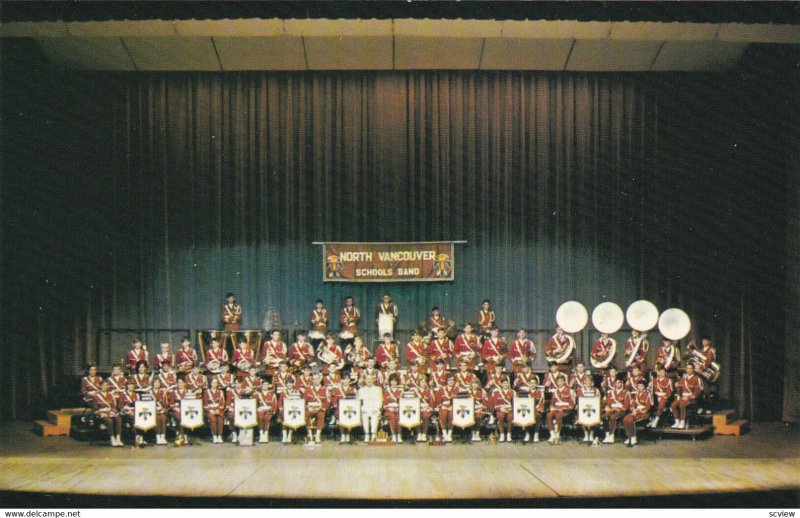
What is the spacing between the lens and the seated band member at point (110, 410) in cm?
1250

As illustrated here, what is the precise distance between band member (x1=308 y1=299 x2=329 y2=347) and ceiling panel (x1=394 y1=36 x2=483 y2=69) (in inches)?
200

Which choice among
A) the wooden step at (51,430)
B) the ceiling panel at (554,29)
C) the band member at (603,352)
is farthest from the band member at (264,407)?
the ceiling panel at (554,29)

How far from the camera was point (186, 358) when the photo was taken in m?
13.9

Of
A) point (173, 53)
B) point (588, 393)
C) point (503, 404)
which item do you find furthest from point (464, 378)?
point (173, 53)

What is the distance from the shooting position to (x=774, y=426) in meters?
14.5

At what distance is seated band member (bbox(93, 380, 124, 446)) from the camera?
1250cm

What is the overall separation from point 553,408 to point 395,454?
108 inches

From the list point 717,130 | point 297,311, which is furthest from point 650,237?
point 297,311

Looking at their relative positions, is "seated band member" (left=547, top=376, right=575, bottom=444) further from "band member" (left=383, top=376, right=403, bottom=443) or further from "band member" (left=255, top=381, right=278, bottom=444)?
"band member" (left=255, top=381, right=278, bottom=444)

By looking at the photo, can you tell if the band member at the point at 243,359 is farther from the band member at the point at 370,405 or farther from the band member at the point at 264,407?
the band member at the point at 370,405

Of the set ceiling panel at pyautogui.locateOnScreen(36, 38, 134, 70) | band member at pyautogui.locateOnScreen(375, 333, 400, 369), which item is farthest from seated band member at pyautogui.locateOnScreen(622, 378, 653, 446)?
ceiling panel at pyautogui.locateOnScreen(36, 38, 134, 70)

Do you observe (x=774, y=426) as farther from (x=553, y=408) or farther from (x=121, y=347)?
(x=121, y=347)

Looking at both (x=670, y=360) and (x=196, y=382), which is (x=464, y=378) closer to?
(x=670, y=360)

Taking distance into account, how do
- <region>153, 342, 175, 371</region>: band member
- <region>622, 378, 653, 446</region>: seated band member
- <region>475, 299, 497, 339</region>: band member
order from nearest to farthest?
<region>622, 378, 653, 446</region>: seated band member → <region>153, 342, 175, 371</region>: band member → <region>475, 299, 497, 339</region>: band member
